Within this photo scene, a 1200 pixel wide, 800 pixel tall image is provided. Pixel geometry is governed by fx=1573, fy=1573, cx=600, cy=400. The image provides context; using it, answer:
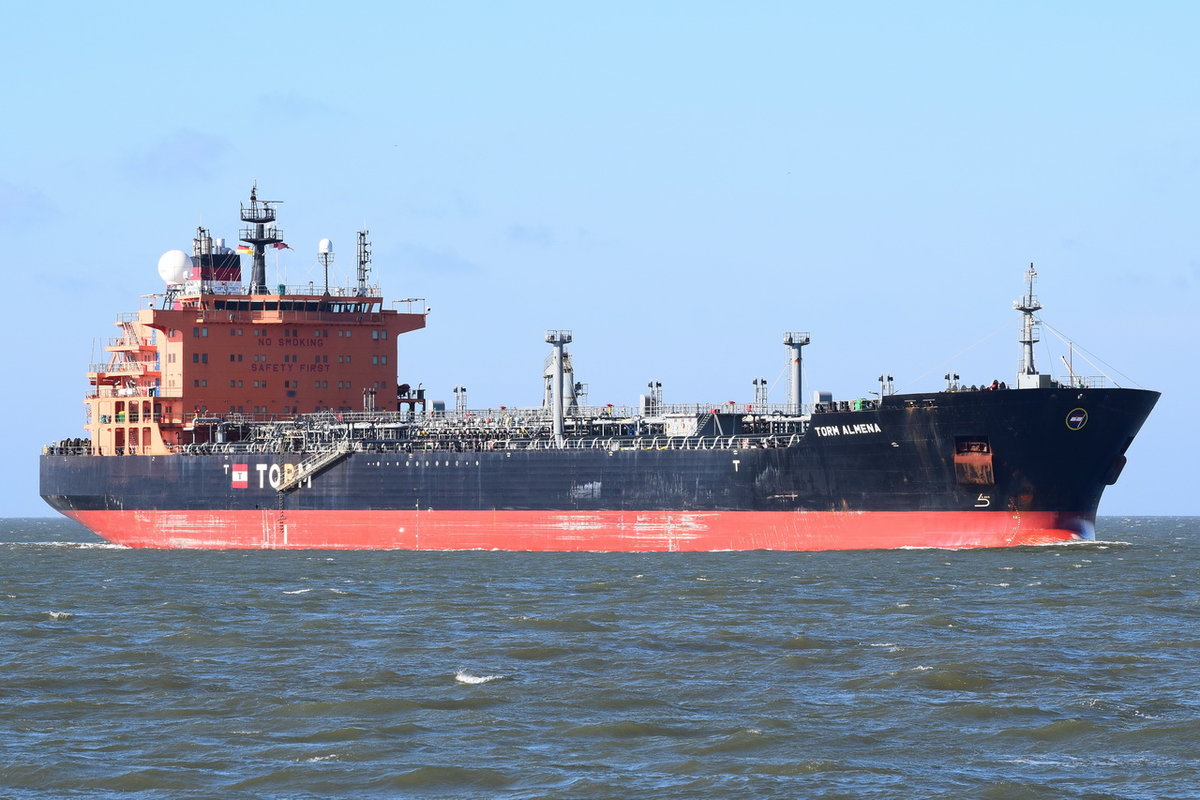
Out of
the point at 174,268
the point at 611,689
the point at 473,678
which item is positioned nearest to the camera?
→ the point at 611,689

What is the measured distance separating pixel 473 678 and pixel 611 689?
2322mm

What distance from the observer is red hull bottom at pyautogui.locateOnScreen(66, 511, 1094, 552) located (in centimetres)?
4775

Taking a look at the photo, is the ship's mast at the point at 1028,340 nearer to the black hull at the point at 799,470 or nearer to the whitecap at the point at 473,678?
the black hull at the point at 799,470

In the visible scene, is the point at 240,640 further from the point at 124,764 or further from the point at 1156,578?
the point at 1156,578

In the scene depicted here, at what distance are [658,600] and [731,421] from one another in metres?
19.6

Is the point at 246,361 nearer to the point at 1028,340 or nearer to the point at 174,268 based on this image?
the point at 174,268

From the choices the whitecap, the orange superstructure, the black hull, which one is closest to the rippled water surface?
the whitecap

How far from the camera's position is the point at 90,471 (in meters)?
65.6

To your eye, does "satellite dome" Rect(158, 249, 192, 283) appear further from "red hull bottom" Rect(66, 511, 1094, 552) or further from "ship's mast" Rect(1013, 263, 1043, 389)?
"ship's mast" Rect(1013, 263, 1043, 389)

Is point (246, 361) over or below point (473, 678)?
over

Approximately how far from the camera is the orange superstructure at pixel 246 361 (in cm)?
6406

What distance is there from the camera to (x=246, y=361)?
2539 inches

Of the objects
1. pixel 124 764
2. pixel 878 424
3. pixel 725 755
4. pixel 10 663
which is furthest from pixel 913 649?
pixel 878 424

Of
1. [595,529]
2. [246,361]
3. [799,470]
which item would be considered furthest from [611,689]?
[246,361]
